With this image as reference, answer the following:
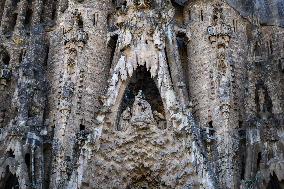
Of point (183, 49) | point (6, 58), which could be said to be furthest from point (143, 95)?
point (6, 58)

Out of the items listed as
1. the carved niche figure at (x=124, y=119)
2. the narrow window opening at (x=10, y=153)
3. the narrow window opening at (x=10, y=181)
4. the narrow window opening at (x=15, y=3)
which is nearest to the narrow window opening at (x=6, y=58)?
the narrow window opening at (x=15, y=3)

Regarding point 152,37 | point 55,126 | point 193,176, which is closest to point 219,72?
point 152,37

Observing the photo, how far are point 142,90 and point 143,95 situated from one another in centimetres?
73

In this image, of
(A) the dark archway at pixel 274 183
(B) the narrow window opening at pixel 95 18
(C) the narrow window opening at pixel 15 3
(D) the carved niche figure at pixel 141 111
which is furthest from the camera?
(C) the narrow window opening at pixel 15 3

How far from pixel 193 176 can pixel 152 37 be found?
5.22 metres

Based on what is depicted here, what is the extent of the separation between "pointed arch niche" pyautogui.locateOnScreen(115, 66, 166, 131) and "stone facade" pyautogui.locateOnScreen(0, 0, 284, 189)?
0.13 ft

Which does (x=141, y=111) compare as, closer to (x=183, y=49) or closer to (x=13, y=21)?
(x=183, y=49)

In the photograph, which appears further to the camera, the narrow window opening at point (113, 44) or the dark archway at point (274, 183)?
the narrow window opening at point (113, 44)

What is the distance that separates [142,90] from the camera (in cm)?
1728

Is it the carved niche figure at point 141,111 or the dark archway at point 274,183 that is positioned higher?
the carved niche figure at point 141,111

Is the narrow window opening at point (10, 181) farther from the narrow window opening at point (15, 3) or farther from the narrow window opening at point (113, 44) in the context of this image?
the narrow window opening at point (15, 3)

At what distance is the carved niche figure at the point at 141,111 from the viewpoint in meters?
15.8

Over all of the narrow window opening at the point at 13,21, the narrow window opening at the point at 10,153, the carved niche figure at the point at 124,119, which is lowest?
the narrow window opening at the point at 10,153

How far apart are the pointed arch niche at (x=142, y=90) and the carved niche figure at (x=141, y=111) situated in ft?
1.34
